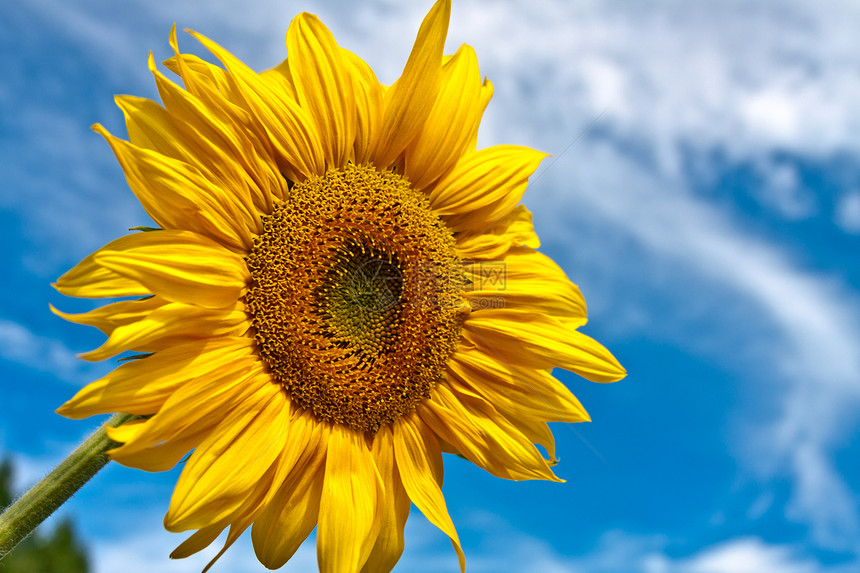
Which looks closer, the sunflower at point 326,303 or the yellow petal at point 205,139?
the sunflower at point 326,303

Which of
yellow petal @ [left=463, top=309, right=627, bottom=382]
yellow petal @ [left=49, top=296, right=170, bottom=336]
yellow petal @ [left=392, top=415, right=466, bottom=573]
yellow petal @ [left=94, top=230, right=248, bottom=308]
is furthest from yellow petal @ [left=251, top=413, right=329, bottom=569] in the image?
yellow petal @ [left=463, top=309, right=627, bottom=382]

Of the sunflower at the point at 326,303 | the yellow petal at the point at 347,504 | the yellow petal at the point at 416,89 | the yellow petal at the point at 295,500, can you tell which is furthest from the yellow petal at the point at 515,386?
the yellow petal at the point at 416,89

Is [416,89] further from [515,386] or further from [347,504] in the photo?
[347,504]

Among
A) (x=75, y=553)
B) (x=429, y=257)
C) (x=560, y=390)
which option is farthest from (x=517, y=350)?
(x=75, y=553)

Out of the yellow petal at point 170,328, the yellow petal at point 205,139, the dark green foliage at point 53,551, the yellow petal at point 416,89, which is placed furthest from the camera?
the dark green foliage at point 53,551

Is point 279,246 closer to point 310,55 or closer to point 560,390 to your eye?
point 310,55

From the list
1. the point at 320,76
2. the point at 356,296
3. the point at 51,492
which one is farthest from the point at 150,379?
the point at 320,76

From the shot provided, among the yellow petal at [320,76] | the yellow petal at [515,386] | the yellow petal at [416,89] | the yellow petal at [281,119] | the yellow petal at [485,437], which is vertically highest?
the yellow petal at [416,89]

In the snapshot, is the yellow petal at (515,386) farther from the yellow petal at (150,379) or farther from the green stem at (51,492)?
the green stem at (51,492)
